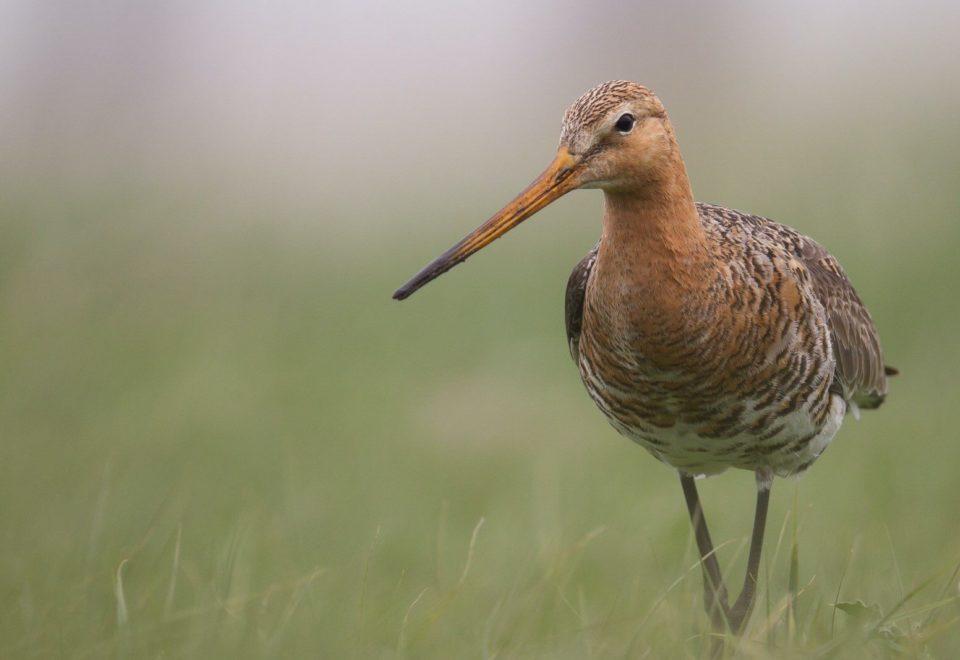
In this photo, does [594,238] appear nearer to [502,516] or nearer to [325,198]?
[325,198]

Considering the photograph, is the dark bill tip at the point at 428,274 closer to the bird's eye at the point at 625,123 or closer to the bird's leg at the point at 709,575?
the bird's eye at the point at 625,123

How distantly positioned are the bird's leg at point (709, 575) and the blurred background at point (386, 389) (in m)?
0.15

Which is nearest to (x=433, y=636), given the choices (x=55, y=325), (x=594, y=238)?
(x=55, y=325)

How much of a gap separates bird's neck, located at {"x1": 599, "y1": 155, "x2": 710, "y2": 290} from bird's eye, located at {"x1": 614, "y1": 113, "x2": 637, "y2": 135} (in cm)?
23

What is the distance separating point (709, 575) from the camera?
5043 millimetres

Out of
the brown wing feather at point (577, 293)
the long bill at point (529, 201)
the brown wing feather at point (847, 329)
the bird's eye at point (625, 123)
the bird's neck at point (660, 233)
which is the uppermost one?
the bird's eye at point (625, 123)

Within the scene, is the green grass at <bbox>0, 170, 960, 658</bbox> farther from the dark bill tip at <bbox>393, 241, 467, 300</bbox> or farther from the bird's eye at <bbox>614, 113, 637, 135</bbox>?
the bird's eye at <bbox>614, 113, 637, 135</bbox>

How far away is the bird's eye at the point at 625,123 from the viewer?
4.69 meters

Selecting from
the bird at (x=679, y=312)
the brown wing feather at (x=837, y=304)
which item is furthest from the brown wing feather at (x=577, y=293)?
the brown wing feather at (x=837, y=304)

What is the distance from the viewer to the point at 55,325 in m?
7.60

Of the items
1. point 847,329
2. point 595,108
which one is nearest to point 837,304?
point 847,329

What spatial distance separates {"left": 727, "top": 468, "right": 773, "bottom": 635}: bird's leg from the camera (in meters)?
5.16

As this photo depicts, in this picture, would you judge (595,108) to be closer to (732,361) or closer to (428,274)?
(428,274)

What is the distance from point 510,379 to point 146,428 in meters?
3.14
